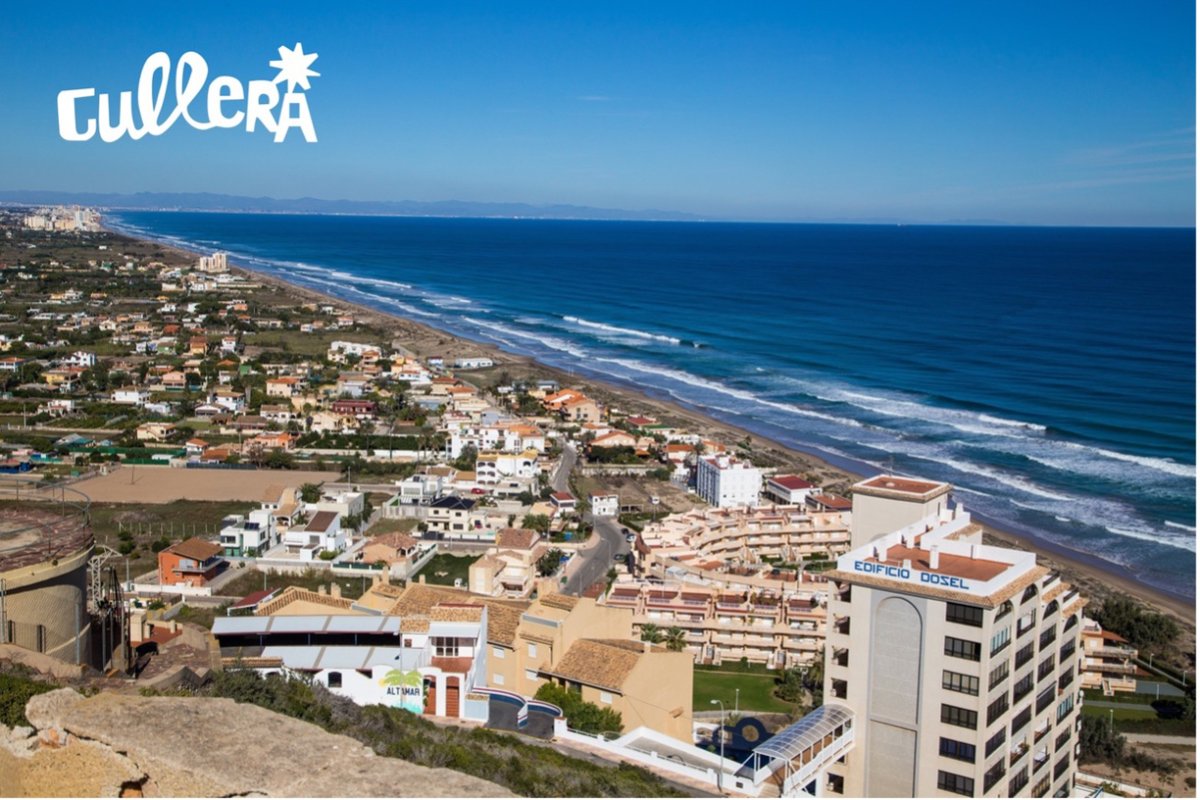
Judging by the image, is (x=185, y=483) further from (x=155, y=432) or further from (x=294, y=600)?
(x=294, y=600)

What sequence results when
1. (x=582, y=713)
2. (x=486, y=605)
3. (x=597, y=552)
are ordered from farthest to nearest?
(x=597, y=552), (x=486, y=605), (x=582, y=713)

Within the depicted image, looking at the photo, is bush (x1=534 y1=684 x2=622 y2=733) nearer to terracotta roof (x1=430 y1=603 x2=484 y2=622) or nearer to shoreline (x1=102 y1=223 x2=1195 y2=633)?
terracotta roof (x1=430 y1=603 x2=484 y2=622)

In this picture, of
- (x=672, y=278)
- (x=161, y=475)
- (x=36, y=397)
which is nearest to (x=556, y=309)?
(x=672, y=278)

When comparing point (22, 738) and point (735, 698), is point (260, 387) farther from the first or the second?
point (22, 738)

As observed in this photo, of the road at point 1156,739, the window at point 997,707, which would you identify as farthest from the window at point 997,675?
the road at point 1156,739

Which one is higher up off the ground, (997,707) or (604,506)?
(997,707)

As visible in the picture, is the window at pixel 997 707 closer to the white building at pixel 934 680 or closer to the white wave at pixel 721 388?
the white building at pixel 934 680

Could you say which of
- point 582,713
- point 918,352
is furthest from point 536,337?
point 582,713
